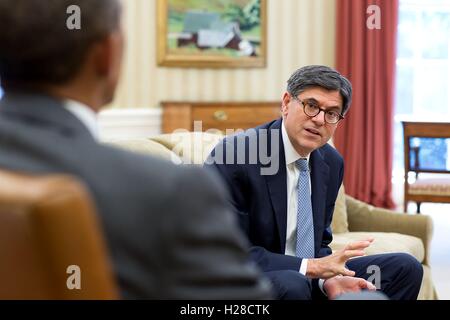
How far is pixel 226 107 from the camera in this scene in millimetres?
7652

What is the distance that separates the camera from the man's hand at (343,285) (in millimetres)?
3029

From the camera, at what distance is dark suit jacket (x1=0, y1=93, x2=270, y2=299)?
3.23 feet

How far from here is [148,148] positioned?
12.8 ft

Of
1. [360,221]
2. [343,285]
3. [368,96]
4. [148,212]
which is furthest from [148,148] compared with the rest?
[368,96]

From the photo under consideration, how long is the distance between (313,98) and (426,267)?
1.81 metres

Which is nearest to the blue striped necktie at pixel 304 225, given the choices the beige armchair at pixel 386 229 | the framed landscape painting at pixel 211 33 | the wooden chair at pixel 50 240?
the beige armchair at pixel 386 229

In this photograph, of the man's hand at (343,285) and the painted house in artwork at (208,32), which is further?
the painted house in artwork at (208,32)

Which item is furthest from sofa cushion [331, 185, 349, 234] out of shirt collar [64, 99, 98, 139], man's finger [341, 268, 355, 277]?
shirt collar [64, 99, 98, 139]

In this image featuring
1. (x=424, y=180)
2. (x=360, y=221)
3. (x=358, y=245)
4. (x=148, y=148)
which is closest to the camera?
(x=358, y=245)

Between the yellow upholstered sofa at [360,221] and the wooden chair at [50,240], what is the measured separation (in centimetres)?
289

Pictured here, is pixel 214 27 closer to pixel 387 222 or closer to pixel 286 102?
pixel 387 222

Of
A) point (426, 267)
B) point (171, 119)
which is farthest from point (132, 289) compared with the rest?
point (171, 119)

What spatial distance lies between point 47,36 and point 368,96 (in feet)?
24.1

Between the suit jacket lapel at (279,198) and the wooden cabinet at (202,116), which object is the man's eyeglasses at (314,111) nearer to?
the suit jacket lapel at (279,198)
